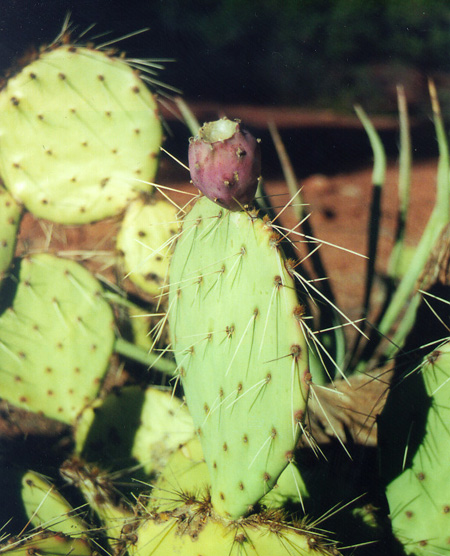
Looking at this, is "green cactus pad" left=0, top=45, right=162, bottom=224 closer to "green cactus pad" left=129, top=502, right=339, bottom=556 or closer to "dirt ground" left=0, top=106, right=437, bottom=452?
"dirt ground" left=0, top=106, right=437, bottom=452

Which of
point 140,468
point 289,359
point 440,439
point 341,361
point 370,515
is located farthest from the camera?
point 341,361

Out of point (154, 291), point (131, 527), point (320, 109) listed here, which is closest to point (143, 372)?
point (154, 291)

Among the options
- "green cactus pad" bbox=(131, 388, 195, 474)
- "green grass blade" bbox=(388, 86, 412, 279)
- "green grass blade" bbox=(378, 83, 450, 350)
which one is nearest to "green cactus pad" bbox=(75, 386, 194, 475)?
"green cactus pad" bbox=(131, 388, 195, 474)

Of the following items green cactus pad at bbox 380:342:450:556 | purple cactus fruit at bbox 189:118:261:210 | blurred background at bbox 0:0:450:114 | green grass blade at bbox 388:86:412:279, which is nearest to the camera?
purple cactus fruit at bbox 189:118:261:210

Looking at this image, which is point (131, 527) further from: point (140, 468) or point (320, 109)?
point (320, 109)

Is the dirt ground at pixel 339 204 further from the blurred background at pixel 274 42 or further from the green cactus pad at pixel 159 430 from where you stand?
the green cactus pad at pixel 159 430

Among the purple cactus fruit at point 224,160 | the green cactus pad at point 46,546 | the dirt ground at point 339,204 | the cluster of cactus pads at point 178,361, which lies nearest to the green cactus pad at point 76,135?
the cluster of cactus pads at point 178,361
